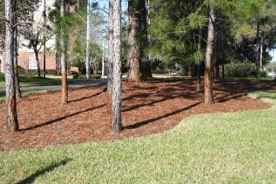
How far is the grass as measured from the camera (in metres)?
7.27

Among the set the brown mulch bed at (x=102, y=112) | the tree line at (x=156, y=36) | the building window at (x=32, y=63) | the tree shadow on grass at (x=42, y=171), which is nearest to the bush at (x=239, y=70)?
the tree line at (x=156, y=36)

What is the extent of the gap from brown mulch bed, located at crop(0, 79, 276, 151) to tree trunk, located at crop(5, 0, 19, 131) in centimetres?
32

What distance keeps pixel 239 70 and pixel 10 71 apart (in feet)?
112

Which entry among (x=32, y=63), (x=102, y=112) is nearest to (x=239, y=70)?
(x=102, y=112)

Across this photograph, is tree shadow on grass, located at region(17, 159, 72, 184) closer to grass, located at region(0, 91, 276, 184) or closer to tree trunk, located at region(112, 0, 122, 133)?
grass, located at region(0, 91, 276, 184)

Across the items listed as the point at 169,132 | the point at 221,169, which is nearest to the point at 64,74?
the point at 169,132

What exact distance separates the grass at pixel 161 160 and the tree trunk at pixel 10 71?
3.00 m

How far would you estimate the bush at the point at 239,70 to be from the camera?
144 feet

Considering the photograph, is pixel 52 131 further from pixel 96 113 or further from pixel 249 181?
pixel 249 181

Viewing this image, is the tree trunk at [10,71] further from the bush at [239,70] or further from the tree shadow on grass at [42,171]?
the bush at [239,70]

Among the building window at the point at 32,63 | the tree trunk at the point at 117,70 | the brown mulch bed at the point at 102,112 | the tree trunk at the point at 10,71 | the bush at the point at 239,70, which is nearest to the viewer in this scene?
the tree trunk at the point at 117,70

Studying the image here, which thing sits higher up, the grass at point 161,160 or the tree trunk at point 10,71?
the tree trunk at point 10,71

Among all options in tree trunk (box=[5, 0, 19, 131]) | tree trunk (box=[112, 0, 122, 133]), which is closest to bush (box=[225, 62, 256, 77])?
tree trunk (box=[112, 0, 122, 133])

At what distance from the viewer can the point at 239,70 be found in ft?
145
